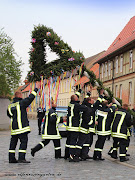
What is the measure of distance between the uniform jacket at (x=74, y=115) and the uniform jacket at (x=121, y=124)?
1.05 metres

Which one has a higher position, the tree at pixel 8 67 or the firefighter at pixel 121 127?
the tree at pixel 8 67

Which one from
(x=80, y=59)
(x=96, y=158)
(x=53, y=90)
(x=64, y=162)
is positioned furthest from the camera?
(x=53, y=90)

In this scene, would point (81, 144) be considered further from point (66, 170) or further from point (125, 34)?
point (125, 34)

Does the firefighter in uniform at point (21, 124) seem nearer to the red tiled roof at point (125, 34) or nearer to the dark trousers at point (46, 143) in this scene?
the dark trousers at point (46, 143)

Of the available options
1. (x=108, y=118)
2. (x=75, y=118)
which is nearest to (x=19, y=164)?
(x=75, y=118)

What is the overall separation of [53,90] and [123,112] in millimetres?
8245

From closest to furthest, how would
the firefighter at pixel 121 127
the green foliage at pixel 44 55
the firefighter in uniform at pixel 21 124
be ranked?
the firefighter in uniform at pixel 21 124, the firefighter at pixel 121 127, the green foliage at pixel 44 55

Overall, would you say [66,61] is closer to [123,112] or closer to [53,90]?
[53,90]

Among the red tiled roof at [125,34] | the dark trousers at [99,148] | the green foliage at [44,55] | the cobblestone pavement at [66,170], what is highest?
the red tiled roof at [125,34]

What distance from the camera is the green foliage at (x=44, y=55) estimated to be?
1652 centimetres

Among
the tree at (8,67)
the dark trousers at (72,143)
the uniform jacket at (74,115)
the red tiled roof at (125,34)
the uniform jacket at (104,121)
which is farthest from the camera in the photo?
the red tiled roof at (125,34)

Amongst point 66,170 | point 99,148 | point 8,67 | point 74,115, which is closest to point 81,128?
point 74,115

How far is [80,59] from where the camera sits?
1655cm

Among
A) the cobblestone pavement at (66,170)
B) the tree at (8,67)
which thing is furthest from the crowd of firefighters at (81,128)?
the tree at (8,67)
